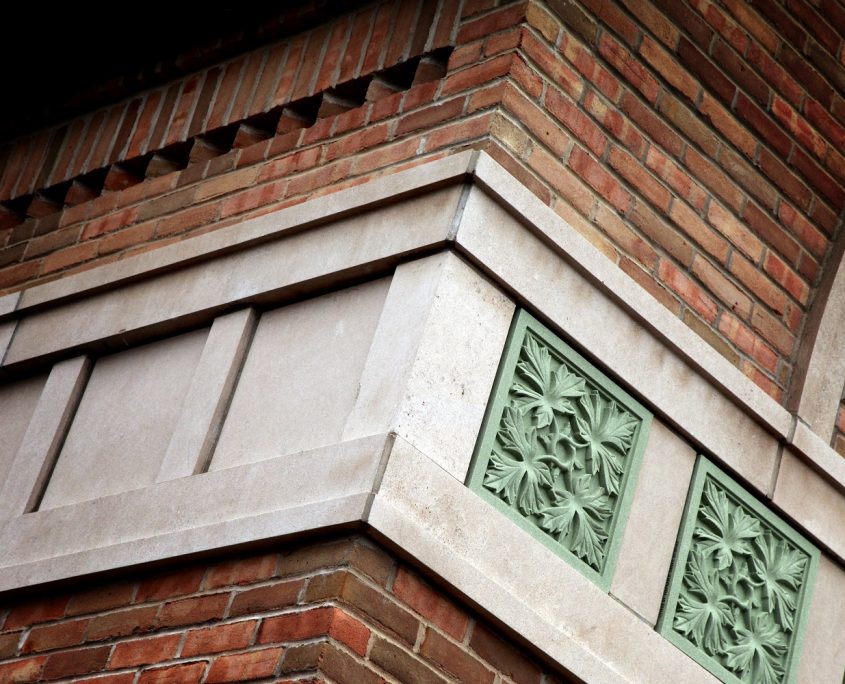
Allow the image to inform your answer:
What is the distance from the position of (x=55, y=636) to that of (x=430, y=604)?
46.0 inches

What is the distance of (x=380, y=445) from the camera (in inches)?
145

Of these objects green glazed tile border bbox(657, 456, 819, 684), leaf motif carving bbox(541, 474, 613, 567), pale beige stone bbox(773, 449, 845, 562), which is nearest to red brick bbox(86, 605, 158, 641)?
leaf motif carving bbox(541, 474, 613, 567)

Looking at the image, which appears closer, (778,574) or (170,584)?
(170,584)

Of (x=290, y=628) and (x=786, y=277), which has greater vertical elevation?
(x=786, y=277)

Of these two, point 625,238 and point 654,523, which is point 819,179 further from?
point 654,523

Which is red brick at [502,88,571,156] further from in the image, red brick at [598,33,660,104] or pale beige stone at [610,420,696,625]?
pale beige stone at [610,420,696,625]

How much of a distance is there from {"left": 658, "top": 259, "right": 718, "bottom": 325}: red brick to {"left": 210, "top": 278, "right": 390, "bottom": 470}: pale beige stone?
89 cm

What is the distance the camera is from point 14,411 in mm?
4996

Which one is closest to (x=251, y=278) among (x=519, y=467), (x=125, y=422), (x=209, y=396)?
(x=209, y=396)

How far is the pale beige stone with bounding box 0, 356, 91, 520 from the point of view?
15.3ft

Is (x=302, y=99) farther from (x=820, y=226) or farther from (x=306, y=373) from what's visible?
(x=820, y=226)

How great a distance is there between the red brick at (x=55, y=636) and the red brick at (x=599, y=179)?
6.19 feet

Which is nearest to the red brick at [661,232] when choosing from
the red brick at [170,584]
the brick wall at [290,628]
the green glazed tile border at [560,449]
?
the green glazed tile border at [560,449]

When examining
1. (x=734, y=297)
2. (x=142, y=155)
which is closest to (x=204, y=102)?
(x=142, y=155)
